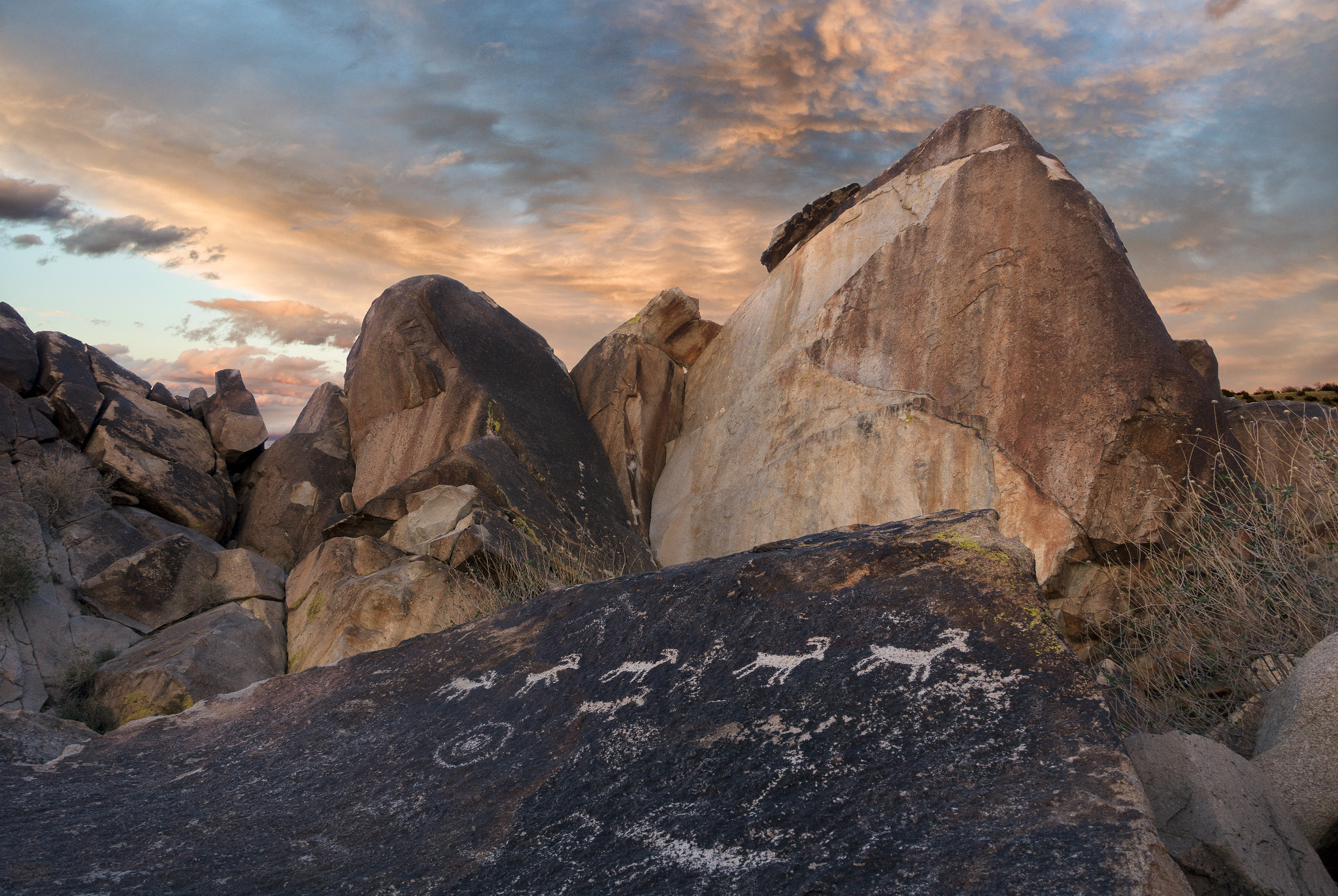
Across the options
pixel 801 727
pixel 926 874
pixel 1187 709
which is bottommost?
pixel 1187 709

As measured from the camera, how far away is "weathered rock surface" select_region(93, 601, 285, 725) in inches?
248

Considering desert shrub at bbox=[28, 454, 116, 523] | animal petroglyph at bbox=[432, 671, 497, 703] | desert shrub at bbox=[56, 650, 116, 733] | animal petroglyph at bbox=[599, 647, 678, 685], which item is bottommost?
desert shrub at bbox=[56, 650, 116, 733]

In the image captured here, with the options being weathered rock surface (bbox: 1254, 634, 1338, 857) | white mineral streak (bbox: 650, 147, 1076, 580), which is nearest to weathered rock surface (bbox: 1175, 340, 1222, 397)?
white mineral streak (bbox: 650, 147, 1076, 580)

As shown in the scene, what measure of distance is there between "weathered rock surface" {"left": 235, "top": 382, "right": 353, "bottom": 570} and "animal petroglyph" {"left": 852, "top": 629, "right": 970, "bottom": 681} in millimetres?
8127

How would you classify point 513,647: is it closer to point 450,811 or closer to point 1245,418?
point 450,811

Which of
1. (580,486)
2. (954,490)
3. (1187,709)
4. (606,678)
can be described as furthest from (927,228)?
(606,678)

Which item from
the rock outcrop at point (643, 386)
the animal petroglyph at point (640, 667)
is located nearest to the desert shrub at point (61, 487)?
the rock outcrop at point (643, 386)

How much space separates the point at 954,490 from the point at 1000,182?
2996mm

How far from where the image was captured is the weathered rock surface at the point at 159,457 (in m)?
9.09

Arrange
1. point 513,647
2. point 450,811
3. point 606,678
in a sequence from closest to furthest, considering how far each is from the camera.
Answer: point 450,811 → point 606,678 → point 513,647

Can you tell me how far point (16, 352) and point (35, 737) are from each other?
308 inches

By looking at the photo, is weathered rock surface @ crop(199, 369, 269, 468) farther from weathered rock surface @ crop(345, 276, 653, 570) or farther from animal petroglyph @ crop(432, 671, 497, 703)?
animal petroglyph @ crop(432, 671, 497, 703)

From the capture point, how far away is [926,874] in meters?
1.70

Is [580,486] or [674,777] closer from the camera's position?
[674,777]
